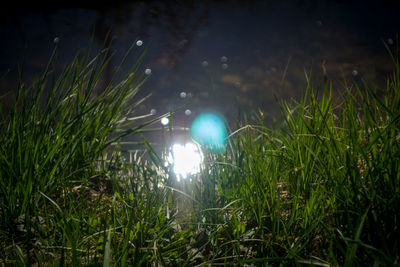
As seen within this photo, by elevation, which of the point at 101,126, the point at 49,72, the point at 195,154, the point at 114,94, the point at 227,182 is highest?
the point at 49,72

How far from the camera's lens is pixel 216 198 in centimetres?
132

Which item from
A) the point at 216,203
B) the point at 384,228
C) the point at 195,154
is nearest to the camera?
the point at 384,228

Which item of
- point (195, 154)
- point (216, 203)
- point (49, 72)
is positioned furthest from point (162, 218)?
point (49, 72)

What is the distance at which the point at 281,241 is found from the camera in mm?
1009

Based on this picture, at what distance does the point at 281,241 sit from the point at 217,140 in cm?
57

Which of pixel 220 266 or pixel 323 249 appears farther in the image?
pixel 220 266

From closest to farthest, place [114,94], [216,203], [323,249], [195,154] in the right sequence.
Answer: [323,249]
[216,203]
[195,154]
[114,94]

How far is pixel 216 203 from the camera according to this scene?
1.25 meters

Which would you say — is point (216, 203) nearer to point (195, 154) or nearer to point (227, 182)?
point (227, 182)

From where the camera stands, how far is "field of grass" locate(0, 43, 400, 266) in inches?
34.7

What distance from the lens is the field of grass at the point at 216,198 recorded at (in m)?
0.88

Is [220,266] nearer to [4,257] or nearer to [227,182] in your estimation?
[227,182]

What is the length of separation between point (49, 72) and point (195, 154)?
77 centimetres

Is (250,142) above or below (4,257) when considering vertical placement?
above
